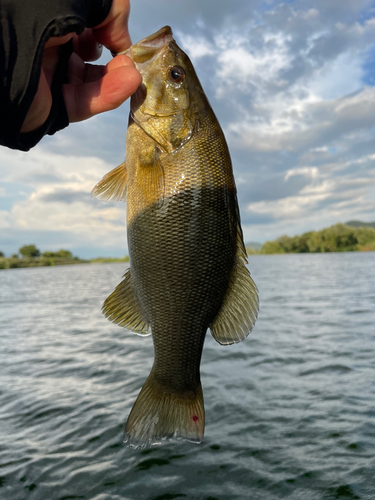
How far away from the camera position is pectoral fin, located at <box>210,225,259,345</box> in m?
2.32

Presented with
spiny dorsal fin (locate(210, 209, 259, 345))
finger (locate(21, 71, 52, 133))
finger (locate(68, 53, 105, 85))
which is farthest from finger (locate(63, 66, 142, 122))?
spiny dorsal fin (locate(210, 209, 259, 345))

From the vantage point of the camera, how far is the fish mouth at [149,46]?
7.58 ft

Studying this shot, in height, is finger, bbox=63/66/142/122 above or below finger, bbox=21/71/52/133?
above

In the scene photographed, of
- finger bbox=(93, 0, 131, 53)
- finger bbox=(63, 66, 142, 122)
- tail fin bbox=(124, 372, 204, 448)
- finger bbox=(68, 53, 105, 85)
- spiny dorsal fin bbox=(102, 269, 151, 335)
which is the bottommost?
tail fin bbox=(124, 372, 204, 448)

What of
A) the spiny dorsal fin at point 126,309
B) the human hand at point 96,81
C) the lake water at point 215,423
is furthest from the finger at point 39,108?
the lake water at point 215,423

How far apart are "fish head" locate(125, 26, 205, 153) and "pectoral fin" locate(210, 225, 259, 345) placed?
2.24 feet

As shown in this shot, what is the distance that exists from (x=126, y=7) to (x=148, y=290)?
157 centimetres

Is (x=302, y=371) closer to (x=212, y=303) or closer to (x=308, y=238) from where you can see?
(x=212, y=303)

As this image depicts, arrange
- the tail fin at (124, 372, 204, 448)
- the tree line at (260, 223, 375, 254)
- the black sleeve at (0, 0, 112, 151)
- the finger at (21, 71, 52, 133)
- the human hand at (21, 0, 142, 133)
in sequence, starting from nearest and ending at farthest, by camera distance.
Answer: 1. the black sleeve at (0, 0, 112, 151)
2. the finger at (21, 71, 52, 133)
3. the human hand at (21, 0, 142, 133)
4. the tail fin at (124, 372, 204, 448)
5. the tree line at (260, 223, 375, 254)

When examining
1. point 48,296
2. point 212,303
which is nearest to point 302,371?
point 212,303

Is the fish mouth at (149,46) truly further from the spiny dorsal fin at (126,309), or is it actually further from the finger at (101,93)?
the spiny dorsal fin at (126,309)

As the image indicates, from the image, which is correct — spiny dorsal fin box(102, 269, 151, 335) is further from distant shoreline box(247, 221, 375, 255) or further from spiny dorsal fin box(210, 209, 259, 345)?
distant shoreline box(247, 221, 375, 255)

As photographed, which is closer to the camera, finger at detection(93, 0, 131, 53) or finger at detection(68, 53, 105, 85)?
finger at detection(93, 0, 131, 53)

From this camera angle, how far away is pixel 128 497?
14.0ft
